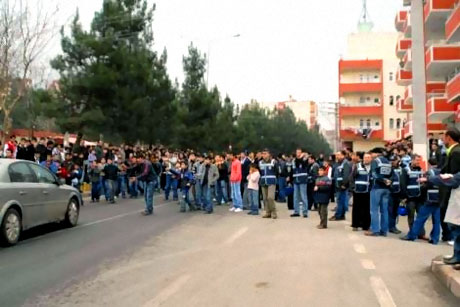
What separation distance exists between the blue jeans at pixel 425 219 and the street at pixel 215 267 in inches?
10.8

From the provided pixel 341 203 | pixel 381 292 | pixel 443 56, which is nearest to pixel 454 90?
pixel 443 56

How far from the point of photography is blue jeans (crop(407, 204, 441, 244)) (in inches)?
430

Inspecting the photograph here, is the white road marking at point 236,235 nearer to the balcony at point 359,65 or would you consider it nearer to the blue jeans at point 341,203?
the blue jeans at point 341,203

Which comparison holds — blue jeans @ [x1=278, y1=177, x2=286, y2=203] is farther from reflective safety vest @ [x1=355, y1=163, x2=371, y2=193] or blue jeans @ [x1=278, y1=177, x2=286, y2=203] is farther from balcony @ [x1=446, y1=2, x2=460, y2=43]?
balcony @ [x1=446, y1=2, x2=460, y2=43]

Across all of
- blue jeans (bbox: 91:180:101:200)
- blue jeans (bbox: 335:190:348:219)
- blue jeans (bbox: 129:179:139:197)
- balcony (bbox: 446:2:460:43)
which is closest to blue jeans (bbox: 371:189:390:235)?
blue jeans (bbox: 335:190:348:219)

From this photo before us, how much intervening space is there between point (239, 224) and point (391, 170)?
4.00 meters

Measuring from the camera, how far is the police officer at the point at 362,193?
12.7 metres

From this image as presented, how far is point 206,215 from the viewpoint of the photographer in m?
16.3

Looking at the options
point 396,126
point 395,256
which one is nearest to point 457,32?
point 395,256

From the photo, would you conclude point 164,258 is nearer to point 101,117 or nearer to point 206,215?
point 206,215

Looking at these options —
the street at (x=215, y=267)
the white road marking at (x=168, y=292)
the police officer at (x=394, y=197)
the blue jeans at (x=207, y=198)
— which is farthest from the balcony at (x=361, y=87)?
the white road marking at (x=168, y=292)

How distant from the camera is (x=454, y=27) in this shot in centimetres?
2839

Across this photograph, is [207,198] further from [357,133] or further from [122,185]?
[357,133]

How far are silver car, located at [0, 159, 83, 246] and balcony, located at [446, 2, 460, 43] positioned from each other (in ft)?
70.6
